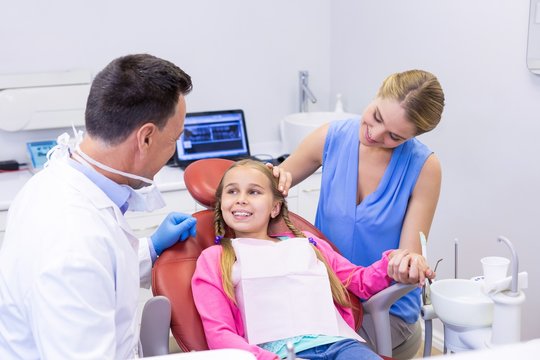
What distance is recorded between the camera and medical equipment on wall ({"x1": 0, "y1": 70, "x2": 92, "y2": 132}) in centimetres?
261

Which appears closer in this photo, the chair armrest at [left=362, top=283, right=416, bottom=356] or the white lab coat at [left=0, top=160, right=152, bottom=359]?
the white lab coat at [left=0, top=160, right=152, bottom=359]

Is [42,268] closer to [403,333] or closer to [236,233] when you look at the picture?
[236,233]

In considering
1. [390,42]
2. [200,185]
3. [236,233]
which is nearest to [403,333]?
[236,233]

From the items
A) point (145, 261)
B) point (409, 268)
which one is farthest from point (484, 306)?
point (145, 261)

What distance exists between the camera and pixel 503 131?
232 cm

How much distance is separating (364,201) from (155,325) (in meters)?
0.69

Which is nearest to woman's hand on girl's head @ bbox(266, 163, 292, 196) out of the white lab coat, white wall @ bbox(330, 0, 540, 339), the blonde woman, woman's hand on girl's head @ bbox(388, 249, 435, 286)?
the blonde woman

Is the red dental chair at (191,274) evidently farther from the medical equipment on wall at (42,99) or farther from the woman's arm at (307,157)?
the medical equipment on wall at (42,99)

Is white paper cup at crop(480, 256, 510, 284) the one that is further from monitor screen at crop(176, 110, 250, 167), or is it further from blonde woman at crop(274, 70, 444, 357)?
monitor screen at crop(176, 110, 250, 167)

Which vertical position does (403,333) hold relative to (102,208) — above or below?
below

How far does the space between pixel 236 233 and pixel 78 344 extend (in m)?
0.79

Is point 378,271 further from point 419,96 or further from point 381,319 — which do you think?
point 419,96

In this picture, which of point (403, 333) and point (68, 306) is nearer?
point (68, 306)

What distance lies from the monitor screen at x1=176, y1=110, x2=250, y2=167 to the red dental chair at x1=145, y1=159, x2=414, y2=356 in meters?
0.92
